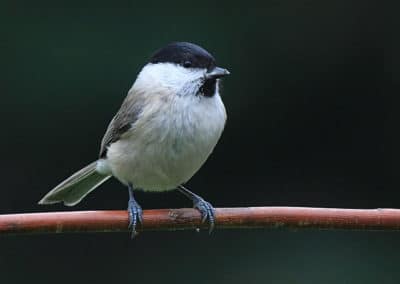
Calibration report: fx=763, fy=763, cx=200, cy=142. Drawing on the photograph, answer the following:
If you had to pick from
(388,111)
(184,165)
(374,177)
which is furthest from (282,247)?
(184,165)

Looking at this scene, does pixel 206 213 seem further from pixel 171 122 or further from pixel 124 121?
pixel 124 121

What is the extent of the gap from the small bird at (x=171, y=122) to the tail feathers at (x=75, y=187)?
0.28 m

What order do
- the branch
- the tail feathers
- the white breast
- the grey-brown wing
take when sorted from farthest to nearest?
1. the tail feathers
2. the grey-brown wing
3. the white breast
4. the branch

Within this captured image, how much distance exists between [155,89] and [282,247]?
98 cm

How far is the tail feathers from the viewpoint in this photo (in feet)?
8.35

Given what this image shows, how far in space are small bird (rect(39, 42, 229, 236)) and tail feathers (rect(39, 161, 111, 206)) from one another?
0.91 ft

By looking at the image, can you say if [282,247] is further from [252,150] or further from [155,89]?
[155,89]

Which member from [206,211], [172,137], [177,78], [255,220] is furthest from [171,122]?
[255,220]

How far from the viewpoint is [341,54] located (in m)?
3.08

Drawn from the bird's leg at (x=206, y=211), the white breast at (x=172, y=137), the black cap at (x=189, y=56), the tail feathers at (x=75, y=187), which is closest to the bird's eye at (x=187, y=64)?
the black cap at (x=189, y=56)

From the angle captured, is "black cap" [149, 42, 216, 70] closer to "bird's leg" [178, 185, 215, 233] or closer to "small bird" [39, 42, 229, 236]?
"small bird" [39, 42, 229, 236]

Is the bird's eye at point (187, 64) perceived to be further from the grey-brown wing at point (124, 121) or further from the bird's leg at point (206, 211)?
the bird's leg at point (206, 211)

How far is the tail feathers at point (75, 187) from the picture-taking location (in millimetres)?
2545

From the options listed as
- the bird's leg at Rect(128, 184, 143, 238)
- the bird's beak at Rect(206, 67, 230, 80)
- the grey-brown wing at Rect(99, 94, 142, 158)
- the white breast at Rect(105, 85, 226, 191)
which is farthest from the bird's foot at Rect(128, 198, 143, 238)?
the bird's beak at Rect(206, 67, 230, 80)
